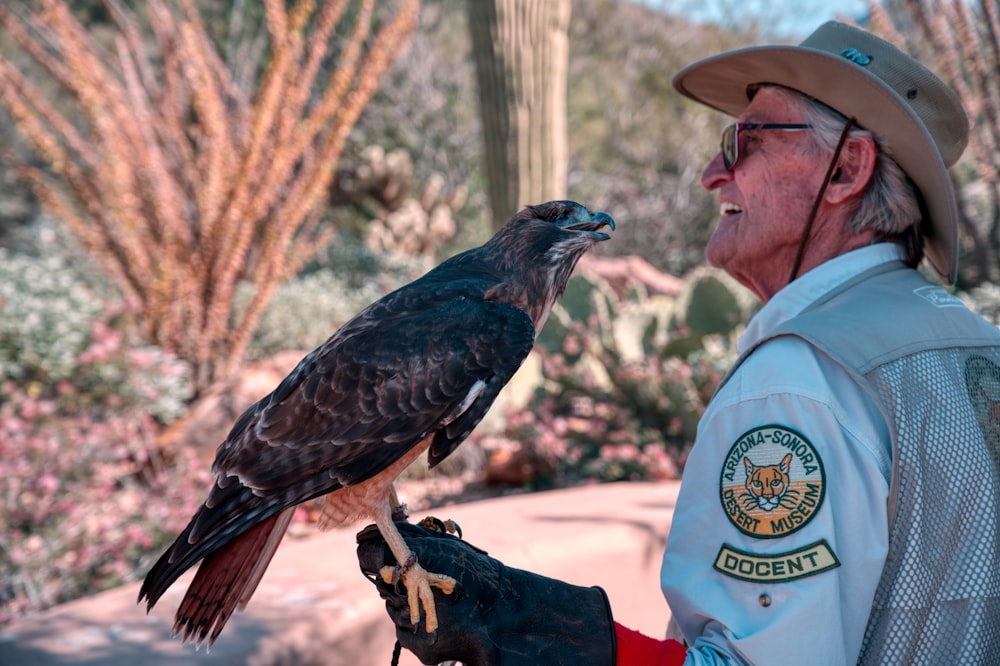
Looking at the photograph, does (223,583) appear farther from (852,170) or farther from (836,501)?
(852,170)

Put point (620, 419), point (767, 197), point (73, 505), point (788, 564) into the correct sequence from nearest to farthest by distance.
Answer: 1. point (788, 564)
2. point (767, 197)
3. point (73, 505)
4. point (620, 419)

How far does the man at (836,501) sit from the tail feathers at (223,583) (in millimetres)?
249

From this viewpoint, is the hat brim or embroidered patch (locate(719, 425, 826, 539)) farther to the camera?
the hat brim

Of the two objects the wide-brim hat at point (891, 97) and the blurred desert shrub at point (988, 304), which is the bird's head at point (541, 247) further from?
the blurred desert shrub at point (988, 304)

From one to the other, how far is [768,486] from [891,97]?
3.64 ft

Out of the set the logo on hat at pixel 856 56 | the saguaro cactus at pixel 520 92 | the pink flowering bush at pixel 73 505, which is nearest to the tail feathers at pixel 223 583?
the logo on hat at pixel 856 56

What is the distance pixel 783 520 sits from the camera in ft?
5.45

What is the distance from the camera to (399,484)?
6879 mm

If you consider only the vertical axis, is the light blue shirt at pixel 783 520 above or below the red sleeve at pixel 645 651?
above

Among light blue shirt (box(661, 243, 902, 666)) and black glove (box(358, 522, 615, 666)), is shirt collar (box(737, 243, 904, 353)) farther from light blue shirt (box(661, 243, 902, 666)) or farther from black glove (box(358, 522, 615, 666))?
black glove (box(358, 522, 615, 666))

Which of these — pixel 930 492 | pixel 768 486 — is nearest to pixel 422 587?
pixel 768 486

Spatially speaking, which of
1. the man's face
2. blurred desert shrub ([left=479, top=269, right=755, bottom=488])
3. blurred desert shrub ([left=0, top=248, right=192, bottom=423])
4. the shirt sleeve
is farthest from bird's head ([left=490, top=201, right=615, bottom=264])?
blurred desert shrub ([left=0, top=248, right=192, bottom=423])

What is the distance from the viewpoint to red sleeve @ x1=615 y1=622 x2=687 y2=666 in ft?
5.87

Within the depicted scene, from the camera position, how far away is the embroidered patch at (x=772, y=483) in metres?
1.66
